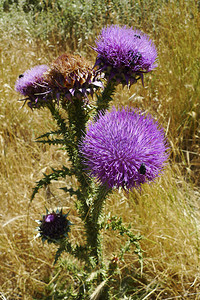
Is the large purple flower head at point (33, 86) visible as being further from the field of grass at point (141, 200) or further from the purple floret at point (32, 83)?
the field of grass at point (141, 200)

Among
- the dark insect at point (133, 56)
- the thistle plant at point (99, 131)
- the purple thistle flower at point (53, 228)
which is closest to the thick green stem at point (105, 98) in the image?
the thistle plant at point (99, 131)

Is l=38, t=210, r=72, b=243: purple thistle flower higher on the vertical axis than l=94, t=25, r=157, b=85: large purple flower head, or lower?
lower

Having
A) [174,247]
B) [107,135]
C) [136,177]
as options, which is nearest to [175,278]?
[174,247]

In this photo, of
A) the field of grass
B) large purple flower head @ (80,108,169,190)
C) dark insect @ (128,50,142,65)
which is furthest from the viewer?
the field of grass

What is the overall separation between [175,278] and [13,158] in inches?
88.2

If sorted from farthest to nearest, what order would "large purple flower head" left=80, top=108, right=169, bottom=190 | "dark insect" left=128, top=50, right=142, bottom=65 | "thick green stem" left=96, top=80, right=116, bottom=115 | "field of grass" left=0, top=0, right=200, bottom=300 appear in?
"field of grass" left=0, top=0, right=200, bottom=300
"thick green stem" left=96, top=80, right=116, bottom=115
"dark insect" left=128, top=50, right=142, bottom=65
"large purple flower head" left=80, top=108, right=169, bottom=190

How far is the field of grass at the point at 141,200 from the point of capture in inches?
89.6

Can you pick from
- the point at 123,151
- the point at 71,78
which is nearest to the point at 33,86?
the point at 71,78

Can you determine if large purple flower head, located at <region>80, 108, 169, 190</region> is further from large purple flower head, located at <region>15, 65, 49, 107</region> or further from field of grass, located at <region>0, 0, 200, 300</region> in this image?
field of grass, located at <region>0, 0, 200, 300</region>

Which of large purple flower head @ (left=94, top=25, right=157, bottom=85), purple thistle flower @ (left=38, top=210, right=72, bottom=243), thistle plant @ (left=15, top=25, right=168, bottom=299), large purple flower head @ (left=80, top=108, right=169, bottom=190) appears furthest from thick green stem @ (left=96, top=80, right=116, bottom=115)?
purple thistle flower @ (left=38, top=210, right=72, bottom=243)

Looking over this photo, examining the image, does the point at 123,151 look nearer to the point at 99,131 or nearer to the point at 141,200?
the point at 99,131

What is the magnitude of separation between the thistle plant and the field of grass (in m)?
0.33

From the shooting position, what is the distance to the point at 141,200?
103 inches

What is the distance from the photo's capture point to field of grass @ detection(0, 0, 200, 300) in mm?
2275
